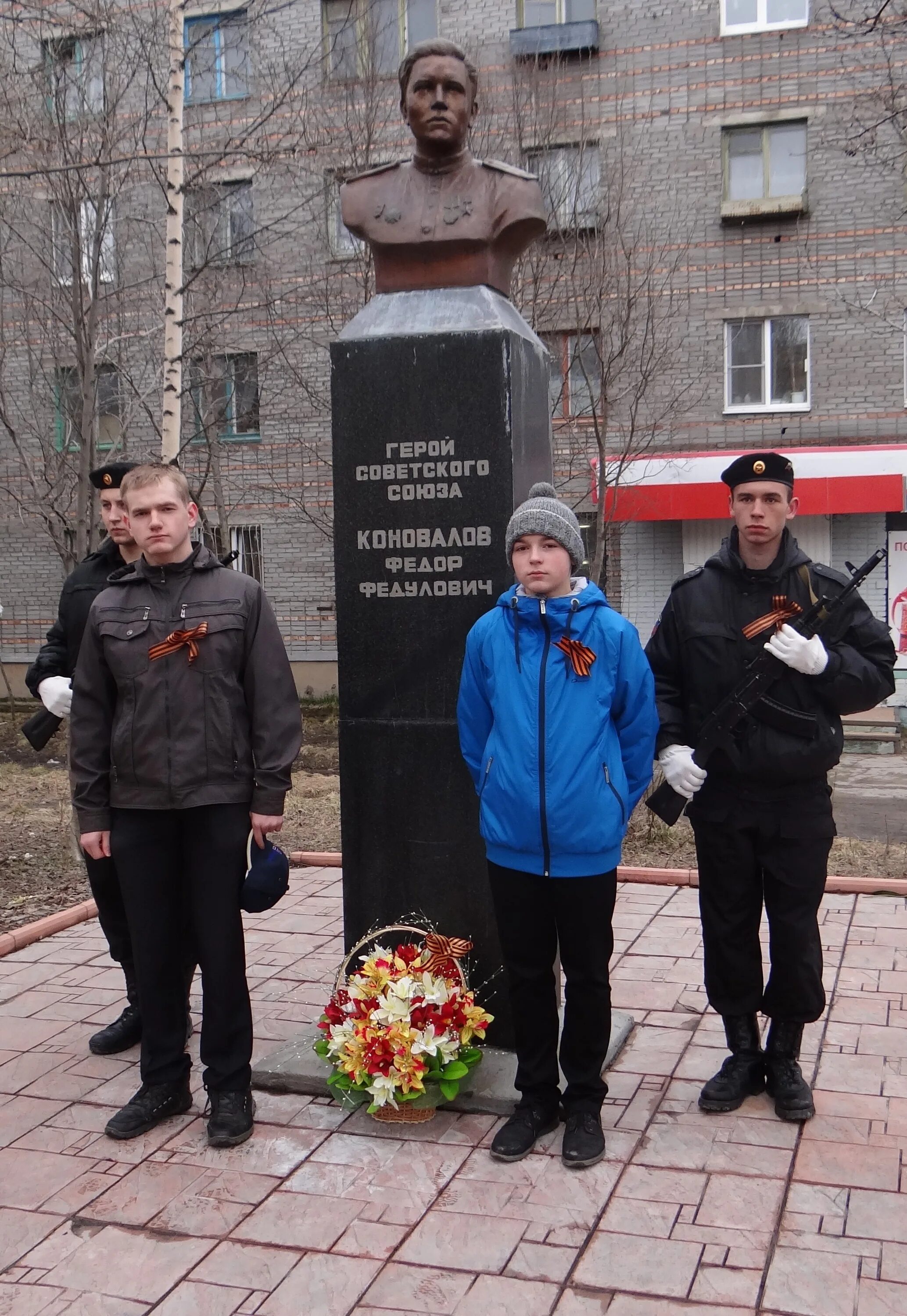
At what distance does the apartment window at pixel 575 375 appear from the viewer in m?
11.7

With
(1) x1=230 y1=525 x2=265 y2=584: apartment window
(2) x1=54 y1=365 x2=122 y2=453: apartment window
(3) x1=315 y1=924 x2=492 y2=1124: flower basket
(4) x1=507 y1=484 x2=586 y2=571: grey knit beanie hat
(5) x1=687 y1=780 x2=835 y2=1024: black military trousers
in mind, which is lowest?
(3) x1=315 y1=924 x2=492 y2=1124: flower basket

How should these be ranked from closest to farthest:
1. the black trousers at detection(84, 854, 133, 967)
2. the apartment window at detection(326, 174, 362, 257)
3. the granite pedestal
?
the granite pedestal < the black trousers at detection(84, 854, 133, 967) < the apartment window at detection(326, 174, 362, 257)

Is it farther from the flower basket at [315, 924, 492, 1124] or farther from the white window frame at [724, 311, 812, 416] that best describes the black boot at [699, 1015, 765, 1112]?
the white window frame at [724, 311, 812, 416]

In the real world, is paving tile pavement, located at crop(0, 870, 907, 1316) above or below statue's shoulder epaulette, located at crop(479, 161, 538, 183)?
below

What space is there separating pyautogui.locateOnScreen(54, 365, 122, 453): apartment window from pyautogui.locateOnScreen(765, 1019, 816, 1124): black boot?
8736mm

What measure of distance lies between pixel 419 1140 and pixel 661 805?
1.24m

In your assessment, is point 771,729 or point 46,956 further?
point 46,956

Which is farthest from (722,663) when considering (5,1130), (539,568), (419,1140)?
(5,1130)

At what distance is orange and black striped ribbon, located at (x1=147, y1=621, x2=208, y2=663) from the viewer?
3564mm

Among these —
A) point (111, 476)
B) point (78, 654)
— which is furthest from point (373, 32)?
point (78, 654)

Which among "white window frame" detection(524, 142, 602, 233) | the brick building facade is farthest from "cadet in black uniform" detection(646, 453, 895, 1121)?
the brick building facade

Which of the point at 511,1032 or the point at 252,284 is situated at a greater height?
the point at 252,284

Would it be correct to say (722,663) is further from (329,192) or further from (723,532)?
(723,532)

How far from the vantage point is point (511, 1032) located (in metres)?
4.03
